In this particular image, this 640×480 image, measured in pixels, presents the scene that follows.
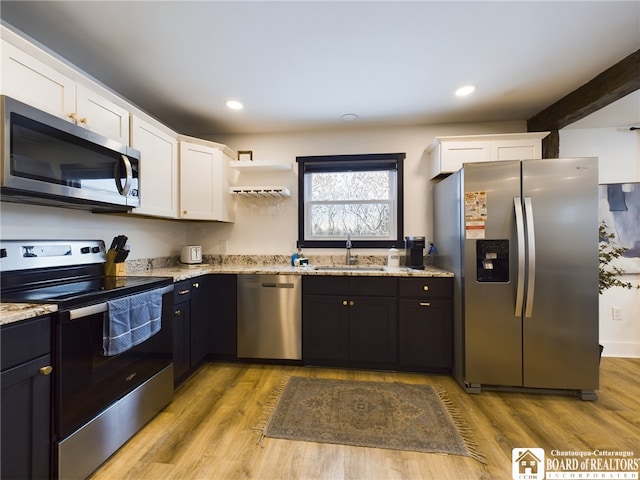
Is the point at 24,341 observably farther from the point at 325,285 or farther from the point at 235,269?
the point at 325,285

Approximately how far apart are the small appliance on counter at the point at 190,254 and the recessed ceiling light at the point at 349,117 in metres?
2.12

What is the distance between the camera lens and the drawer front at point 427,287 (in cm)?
236

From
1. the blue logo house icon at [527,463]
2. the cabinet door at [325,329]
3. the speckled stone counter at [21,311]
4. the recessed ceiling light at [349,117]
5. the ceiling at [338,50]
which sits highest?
the recessed ceiling light at [349,117]

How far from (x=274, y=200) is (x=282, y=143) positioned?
682 millimetres

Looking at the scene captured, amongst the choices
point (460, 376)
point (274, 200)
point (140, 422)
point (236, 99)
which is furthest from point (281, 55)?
point (460, 376)

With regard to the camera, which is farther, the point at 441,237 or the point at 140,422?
the point at 441,237

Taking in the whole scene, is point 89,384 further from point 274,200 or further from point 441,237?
point 441,237

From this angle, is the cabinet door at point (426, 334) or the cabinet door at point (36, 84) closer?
the cabinet door at point (36, 84)

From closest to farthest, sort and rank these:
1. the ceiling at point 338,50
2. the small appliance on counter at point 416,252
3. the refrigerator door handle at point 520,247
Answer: the ceiling at point 338,50 < the refrigerator door handle at point 520,247 < the small appliance on counter at point 416,252

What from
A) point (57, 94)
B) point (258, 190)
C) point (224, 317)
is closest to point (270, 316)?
point (224, 317)

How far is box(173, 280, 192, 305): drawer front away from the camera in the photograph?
206 centimetres

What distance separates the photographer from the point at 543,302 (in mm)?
2033

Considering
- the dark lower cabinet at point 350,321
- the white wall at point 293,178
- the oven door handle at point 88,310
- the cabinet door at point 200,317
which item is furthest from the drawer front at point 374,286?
the oven door handle at point 88,310

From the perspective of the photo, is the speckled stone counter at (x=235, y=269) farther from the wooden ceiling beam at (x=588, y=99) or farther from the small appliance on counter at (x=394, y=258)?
the wooden ceiling beam at (x=588, y=99)
